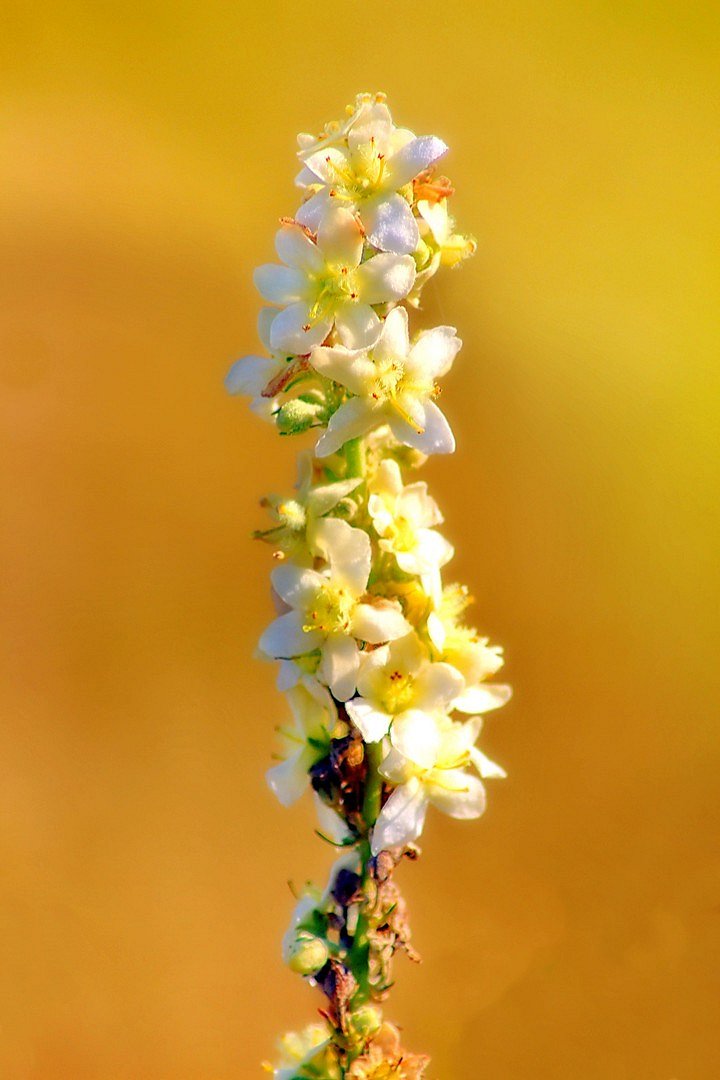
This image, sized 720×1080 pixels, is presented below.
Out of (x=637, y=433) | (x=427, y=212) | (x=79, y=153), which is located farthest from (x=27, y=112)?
(x=427, y=212)

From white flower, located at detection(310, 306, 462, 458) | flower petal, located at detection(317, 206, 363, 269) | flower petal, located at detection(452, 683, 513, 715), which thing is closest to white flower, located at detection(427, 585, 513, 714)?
flower petal, located at detection(452, 683, 513, 715)

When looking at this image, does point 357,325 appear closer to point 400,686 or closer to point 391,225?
point 391,225

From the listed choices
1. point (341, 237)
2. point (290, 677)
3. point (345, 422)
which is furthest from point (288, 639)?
point (341, 237)

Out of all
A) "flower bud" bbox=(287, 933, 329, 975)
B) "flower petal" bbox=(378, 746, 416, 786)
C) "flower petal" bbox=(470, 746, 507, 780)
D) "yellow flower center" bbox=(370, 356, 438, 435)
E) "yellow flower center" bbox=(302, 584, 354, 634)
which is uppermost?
"yellow flower center" bbox=(370, 356, 438, 435)

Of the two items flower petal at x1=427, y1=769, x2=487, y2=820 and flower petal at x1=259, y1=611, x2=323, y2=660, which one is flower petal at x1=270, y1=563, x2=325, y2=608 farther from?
flower petal at x1=427, y1=769, x2=487, y2=820

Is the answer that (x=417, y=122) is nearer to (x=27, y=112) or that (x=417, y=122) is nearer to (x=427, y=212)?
(x=27, y=112)

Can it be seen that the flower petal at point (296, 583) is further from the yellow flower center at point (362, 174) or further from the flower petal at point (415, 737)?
the yellow flower center at point (362, 174)
